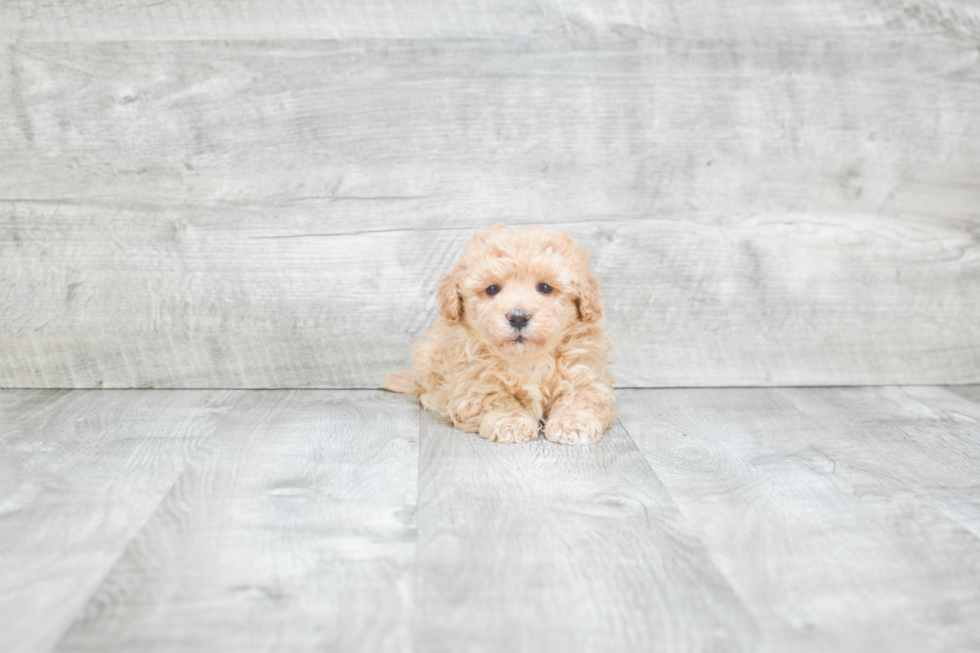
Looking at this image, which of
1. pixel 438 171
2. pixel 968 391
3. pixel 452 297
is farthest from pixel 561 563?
pixel 968 391

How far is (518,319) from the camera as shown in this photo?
6.37 feet

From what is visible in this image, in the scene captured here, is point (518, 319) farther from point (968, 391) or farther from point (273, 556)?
point (968, 391)

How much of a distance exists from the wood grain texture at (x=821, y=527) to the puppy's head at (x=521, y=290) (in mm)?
411

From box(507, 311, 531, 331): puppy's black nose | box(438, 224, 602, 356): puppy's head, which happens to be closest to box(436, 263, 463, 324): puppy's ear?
box(438, 224, 602, 356): puppy's head

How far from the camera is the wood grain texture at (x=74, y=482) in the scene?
4.18 feet

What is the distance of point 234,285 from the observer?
267 cm

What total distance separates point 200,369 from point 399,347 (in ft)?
2.23

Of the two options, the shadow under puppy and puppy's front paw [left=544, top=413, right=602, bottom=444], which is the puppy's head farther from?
puppy's front paw [left=544, top=413, right=602, bottom=444]

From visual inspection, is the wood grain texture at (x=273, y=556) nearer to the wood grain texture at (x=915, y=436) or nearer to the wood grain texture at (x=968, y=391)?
the wood grain texture at (x=915, y=436)

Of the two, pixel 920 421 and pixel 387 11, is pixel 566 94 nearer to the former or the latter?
pixel 387 11

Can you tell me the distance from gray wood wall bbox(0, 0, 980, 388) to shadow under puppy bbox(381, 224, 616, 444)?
1.88 ft

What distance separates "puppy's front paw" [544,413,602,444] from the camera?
206cm

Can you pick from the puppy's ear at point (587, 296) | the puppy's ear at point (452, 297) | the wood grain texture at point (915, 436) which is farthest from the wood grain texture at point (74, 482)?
the wood grain texture at point (915, 436)

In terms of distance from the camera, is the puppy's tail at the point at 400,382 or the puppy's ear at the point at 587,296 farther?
the puppy's tail at the point at 400,382
